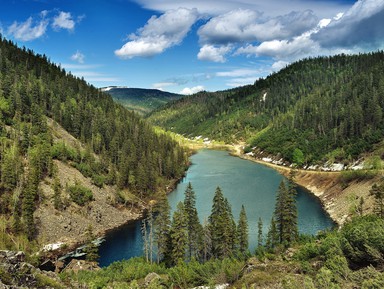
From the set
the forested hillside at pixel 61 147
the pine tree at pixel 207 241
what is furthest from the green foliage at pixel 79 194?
the pine tree at pixel 207 241

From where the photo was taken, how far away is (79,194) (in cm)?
9588

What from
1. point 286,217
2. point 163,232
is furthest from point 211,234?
point 286,217

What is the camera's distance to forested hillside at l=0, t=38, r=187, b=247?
84688 mm

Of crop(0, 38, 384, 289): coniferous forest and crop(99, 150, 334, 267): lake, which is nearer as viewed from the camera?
crop(0, 38, 384, 289): coniferous forest

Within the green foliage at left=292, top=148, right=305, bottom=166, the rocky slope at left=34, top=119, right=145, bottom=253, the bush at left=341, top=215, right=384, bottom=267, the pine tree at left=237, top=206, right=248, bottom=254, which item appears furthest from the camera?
the green foliage at left=292, top=148, right=305, bottom=166

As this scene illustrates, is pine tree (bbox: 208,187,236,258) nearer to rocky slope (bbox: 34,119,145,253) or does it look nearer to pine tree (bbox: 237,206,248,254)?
pine tree (bbox: 237,206,248,254)

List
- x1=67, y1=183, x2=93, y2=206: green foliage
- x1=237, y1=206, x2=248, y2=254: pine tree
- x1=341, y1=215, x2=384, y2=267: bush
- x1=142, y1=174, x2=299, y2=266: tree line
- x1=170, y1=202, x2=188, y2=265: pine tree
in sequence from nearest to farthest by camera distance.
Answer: x1=341, y1=215, x2=384, y2=267: bush
x1=170, y1=202, x2=188, y2=265: pine tree
x1=142, y1=174, x2=299, y2=266: tree line
x1=237, y1=206, x2=248, y2=254: pine tree
x1=67, y1=183, x2=93, y2=206: green foliage

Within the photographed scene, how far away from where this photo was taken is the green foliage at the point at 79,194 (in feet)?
310

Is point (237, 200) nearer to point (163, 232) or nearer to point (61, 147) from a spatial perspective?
point (163, 232)

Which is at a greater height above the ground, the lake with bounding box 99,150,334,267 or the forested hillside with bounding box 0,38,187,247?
the forested hillside with bounding box 0,38,187,247

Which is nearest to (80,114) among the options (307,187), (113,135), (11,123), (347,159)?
(113,135)

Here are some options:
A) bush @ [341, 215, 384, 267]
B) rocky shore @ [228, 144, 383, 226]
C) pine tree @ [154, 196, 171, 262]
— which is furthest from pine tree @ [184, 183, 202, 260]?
rocky shore @ [228, 144, 383, 226]

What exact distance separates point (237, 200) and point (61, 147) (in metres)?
59.0

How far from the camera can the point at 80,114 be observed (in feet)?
471
